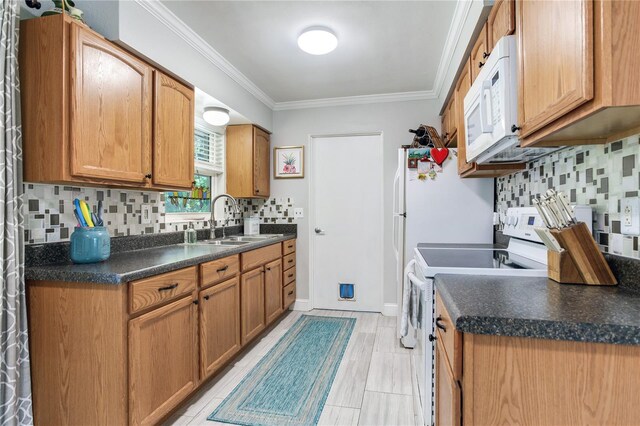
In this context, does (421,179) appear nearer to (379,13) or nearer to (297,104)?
(379,13)

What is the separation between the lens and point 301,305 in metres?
3.77

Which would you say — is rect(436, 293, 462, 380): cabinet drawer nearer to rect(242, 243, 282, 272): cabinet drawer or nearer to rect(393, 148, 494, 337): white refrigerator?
rect(393, 148, 494, 337): white refrigerator

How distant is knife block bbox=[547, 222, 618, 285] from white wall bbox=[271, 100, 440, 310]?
2.33m

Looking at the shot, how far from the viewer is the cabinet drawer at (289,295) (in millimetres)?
3453

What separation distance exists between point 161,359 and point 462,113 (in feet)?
7.73

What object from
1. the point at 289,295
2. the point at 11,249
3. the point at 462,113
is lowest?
the point at 289,295

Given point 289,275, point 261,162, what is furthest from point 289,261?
point 261,162

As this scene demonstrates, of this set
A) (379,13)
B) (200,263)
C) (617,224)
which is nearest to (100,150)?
(200,263)

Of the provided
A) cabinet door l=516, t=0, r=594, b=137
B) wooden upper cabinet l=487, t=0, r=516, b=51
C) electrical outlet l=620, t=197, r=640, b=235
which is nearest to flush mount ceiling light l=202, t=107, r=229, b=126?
wooden upper cabinet l=487, t=0, r=516, b=51

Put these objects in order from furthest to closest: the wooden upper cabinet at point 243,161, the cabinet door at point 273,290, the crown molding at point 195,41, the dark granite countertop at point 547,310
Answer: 1. the wooden upper cabinet at point 243,161
2. the cabinet door at point 273,290
3. the crown molding at point 195,41
4. the dark granite countertop at point 547,310

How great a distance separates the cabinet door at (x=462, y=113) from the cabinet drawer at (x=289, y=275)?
1994 mm

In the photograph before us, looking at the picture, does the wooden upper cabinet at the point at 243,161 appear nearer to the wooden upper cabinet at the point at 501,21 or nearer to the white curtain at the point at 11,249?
the white curtain at the point at 11,249

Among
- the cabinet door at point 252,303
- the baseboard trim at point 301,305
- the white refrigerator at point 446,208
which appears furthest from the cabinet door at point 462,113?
the baseboard trim at point 301,305

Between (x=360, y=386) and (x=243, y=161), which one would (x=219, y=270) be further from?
(x=243, y=161)
